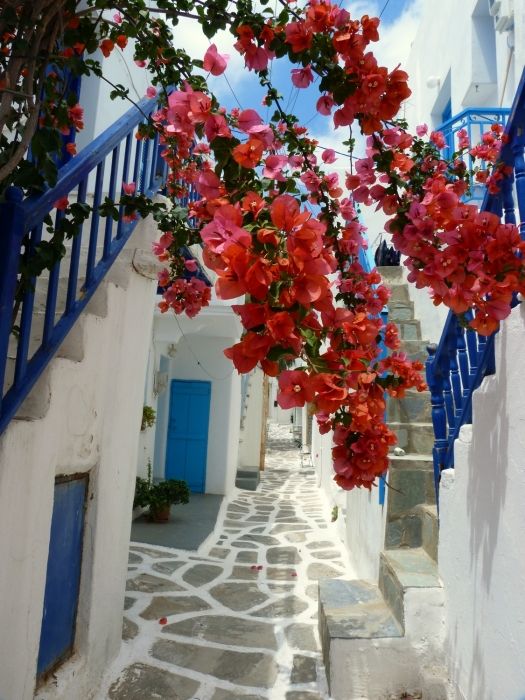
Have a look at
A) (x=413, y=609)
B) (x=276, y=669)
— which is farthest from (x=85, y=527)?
(x=413, y=609)

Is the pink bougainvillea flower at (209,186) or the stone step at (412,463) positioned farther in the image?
the stone step at (412,463)

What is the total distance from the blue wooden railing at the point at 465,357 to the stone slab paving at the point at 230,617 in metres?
1.76

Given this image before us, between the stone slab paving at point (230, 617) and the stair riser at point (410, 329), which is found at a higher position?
the stair riser at point (410, 329)

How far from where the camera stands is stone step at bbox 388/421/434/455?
4.35m

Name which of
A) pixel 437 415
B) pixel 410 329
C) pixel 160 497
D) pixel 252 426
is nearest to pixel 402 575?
pixel 437 415

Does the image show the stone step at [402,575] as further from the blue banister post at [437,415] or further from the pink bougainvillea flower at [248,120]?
the pink bougainvillea flower at [248,120]

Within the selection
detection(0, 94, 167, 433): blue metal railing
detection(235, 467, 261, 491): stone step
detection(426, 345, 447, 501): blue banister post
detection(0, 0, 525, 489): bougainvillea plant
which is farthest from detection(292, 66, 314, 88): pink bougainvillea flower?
detection(235, 467, 261, 491): stone step

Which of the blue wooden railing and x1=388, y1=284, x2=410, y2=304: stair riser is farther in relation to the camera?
x1=388, y1=284, x2=410, y2=304: stair riser

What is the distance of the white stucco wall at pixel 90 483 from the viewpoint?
6.73 ft

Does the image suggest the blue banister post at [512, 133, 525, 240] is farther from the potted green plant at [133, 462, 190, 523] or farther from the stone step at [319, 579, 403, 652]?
the potted green plant at [133, 462, 190, 523]

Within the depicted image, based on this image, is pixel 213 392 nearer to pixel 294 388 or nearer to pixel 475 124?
pixel 475 124

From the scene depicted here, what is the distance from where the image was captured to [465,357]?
9.37ft

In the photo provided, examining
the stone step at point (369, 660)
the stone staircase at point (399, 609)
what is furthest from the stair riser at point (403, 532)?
the stone step at point (369, 660)

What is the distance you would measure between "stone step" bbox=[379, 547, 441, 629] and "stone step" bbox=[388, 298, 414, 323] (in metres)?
3.48
